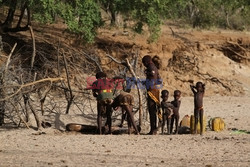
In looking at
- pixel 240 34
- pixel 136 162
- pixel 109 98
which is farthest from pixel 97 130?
pixel 240 34

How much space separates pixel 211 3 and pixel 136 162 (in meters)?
19.5

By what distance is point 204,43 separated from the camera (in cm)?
2461

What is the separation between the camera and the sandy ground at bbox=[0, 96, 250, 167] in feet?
33.1

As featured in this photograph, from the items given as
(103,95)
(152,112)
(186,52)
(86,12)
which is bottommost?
(152,112)

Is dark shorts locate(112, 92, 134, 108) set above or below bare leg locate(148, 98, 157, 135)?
above

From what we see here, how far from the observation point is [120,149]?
11.2m

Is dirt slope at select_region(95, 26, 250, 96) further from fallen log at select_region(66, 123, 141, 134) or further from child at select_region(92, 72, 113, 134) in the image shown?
child at select_region(92, 72, 113, 134)

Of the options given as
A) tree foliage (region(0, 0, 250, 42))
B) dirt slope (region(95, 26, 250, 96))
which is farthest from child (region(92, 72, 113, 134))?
dirt slope (region(95, 26, 250, 96))

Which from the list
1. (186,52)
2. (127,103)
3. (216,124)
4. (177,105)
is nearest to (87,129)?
(127,103)

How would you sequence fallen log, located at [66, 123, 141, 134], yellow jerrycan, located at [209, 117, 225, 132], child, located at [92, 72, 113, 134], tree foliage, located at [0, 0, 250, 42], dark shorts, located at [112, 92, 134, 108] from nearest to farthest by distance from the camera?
dark shorts, located at [112, 92, 134, 108] → child, located at [92, 72, 113, 134] → fallen log, located at [66, 123, 141, 134] → yellow jerrycan, located at [209, 117, 225, 132] → tree foliage, located at [0, 0, 250, 42]

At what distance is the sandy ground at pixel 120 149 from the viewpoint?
10.1 metres

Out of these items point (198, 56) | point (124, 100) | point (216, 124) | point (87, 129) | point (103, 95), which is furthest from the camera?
point (198, 56)

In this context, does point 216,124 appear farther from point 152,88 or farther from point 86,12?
point 86,12

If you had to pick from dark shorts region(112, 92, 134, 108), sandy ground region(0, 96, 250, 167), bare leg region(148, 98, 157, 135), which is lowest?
sandy ground region(0, 96, 250, 167)
